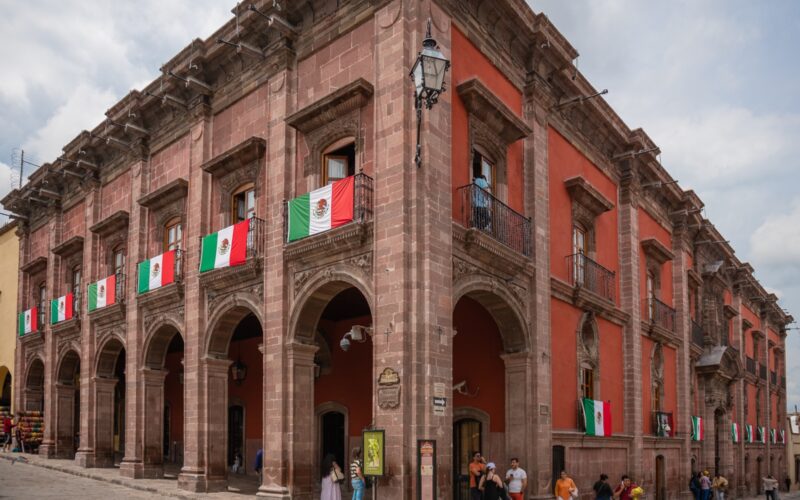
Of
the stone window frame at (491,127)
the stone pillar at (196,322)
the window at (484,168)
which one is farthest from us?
the stone pillar at (196,322)

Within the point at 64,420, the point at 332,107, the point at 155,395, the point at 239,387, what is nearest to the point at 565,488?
the point at 332,107

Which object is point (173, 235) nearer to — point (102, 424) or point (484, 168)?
point (102, 424)

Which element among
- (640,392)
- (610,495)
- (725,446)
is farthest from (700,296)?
(610,495)

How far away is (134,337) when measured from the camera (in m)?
21.4

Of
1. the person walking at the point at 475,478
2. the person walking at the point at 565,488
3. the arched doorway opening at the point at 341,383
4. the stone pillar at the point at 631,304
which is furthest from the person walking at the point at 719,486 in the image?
the person walking at the point at 475,478

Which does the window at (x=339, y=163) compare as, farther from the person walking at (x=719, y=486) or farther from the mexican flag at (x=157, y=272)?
the person walking at (x=719, y=486)

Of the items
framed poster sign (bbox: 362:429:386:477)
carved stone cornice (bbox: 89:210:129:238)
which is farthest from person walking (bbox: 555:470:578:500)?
carved stone cornice (bbox: 89:210:129:238)

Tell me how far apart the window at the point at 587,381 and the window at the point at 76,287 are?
15.6 m

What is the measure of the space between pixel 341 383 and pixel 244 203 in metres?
5.52

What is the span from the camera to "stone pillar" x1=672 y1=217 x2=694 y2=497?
26672 mm

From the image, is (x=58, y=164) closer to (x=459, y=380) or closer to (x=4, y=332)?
(x=4, y=332)

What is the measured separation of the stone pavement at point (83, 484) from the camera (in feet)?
57.0

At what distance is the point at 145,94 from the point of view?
21.8 meters

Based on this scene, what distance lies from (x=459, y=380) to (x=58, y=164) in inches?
652
